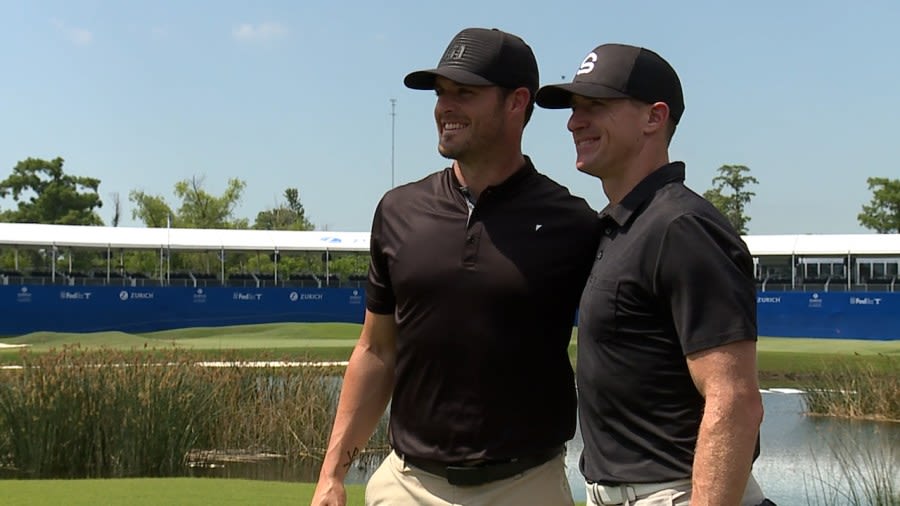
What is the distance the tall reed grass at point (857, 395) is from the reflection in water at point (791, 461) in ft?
0.58

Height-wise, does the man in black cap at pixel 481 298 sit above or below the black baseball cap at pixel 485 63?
below

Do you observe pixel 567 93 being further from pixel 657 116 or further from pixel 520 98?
pixel 520 98

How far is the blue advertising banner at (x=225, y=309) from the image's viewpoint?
35250 millimetres

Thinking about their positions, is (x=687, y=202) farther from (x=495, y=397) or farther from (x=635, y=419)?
(x=495, y=397)

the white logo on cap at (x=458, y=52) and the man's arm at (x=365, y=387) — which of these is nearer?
the white logo on cap at (x=458, y=52)

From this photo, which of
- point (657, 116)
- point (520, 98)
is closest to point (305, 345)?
point (520, 98)

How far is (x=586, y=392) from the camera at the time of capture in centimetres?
296

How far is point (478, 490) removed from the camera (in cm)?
349

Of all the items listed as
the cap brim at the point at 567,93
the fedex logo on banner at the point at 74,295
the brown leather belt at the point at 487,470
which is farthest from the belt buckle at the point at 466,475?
the fedex logo on banner at the point at 74,295

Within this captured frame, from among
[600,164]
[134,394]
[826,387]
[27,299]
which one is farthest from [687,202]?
[27,299]

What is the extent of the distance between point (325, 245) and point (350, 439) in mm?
41258

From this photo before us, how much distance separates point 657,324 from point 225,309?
35951 mm

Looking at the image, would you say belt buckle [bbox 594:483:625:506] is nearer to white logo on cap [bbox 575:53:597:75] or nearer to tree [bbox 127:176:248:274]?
white logo on cap [bbox 575:53:597:75]

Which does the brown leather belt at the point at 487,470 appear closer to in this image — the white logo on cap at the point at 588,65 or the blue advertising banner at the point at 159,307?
the white logo on cap at the point at 588,65
